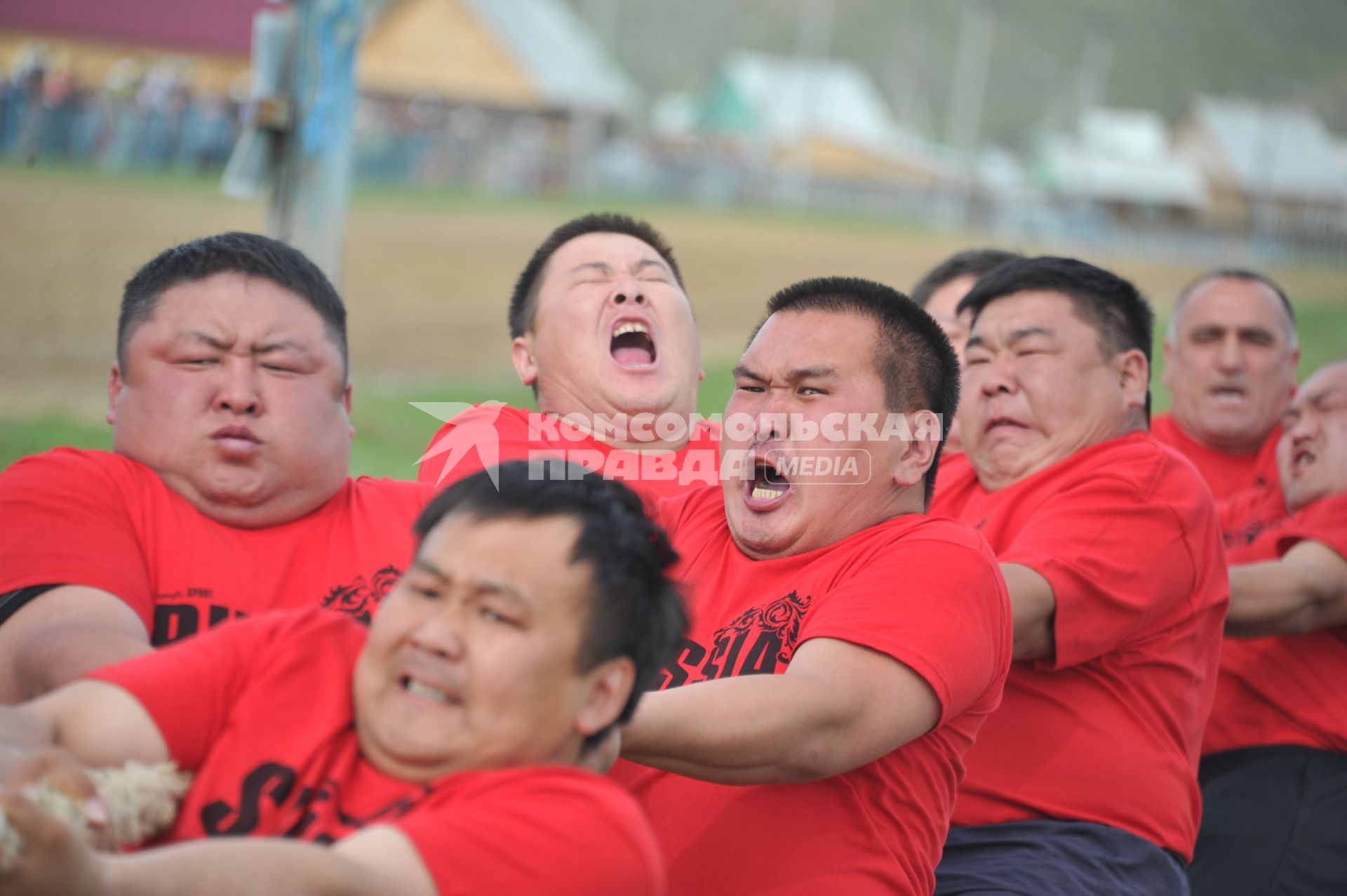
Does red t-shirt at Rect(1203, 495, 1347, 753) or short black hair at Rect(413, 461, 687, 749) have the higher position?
short black hair at Rect(413, 461, 687, 749)

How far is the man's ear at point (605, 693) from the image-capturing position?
2.06 metres

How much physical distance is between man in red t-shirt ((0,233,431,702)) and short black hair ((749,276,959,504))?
3.41 ft

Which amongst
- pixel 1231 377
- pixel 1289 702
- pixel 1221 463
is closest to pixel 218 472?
pixel 1289 702

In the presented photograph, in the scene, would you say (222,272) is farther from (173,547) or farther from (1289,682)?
(1289,682)

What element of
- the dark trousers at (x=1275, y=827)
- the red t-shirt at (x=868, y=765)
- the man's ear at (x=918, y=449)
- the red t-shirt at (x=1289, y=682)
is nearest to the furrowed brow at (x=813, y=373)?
the man's ear at (x=918, y=449)

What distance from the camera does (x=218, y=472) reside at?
2.89 metres

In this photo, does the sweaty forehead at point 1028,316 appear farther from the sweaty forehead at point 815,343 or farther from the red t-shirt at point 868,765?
the red t-shirt at point 868,765

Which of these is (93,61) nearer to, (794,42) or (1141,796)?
(1141,796)

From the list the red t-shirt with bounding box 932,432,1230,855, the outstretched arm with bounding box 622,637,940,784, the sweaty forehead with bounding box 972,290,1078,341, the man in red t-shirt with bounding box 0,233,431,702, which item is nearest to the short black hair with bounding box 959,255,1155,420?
the sweaty forehead with bounding box 972,290,1078,341

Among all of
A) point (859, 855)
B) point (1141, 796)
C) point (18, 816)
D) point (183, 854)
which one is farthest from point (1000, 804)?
point (18, 816)

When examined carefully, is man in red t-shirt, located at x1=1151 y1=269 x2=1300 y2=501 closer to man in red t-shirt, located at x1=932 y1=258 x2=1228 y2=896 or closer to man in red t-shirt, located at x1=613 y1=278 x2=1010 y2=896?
man in red t-shirt, located at x1=932 y1=258 x2=1228 y2=896

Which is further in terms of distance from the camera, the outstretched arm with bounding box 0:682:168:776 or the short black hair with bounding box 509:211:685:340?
the short black hair with bounding box 509:211:685:340

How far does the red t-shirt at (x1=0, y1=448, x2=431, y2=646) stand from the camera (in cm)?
264

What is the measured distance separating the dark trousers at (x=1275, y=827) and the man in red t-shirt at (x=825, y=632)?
5.06 ft
